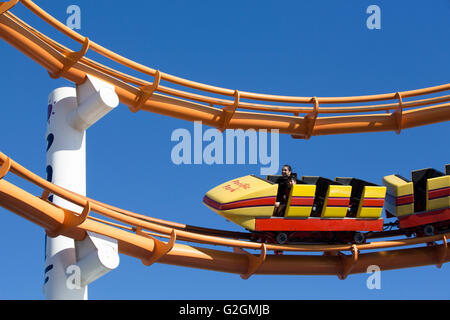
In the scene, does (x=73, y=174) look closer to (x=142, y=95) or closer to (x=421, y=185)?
(x=142, y=95)

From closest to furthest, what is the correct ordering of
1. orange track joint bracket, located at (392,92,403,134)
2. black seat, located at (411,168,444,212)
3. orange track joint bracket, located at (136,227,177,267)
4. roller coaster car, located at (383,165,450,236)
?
orange track joint bracket, located at (136,227,177,267) → roller coaster car, located at (383,165,450,236) → black seat, located at (411,168,444,212) → orange track joint bracket, located at (392,92,403,134)

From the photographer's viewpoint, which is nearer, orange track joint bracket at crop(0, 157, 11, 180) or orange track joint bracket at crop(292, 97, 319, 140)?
orange track joint bracket at crop(0, 157, 11, 180)

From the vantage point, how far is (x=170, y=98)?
1221 centimetres

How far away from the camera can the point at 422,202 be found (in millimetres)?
12359

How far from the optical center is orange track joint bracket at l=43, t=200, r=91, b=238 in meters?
9.23

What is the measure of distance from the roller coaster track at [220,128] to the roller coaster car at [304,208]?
0.24 meters

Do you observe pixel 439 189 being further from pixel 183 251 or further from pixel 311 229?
pixel 183 251

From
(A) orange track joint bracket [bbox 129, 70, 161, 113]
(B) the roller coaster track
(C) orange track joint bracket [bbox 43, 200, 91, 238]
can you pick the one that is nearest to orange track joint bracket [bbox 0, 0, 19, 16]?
(B) the roller coaster track

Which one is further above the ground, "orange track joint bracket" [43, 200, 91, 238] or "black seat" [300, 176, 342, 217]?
"black seat" [300, 176, 342, 217]

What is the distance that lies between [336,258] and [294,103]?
2.32 meters

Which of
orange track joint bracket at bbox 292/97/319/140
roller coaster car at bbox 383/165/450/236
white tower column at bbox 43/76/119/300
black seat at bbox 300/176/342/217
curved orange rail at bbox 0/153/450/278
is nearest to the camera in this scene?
curved orange rail at bbox 0/153/450/278

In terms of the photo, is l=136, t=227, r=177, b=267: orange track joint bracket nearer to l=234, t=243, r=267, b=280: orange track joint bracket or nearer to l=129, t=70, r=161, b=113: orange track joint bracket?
l=234, t=243, r=267, b=280: orange track joint bracket

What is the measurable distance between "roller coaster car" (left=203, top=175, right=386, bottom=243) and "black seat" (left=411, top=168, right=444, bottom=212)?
2.25 ft
